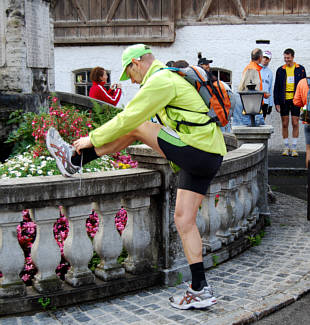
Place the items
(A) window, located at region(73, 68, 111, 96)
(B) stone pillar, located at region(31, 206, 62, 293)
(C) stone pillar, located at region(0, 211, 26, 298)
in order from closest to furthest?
1. (C) stone pillar, located at region(0, 211, 26, 298)
2. (B) stone pillar, located at region(31, 206, 62, 293)
3. (A) window, located at region(73, 68, 111, 96)

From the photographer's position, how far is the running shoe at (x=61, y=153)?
150 inches

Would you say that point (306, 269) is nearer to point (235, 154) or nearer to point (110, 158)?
point (235, 154)

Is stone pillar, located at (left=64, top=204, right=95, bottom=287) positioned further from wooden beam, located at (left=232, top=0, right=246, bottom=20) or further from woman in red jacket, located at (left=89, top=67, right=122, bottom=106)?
wooden beam, located at (left=232, top=0, right=246, bottom=20)

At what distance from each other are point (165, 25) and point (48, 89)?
671 centimetres

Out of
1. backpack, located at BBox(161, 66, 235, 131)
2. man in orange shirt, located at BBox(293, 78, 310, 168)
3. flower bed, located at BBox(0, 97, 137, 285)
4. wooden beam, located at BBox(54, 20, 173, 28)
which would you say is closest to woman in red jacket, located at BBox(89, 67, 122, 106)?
flower bed, located at BBox(0, 97, 137, 285)

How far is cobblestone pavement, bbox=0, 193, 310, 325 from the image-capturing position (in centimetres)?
372

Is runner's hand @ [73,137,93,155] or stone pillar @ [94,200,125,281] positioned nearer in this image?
runner's hand @ [73,137,93,155]

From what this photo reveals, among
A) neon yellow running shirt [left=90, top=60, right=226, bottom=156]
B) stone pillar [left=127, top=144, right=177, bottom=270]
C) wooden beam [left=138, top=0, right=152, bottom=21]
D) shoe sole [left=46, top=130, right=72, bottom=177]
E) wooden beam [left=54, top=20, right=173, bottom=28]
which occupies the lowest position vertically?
stone pillar [left=127, top=144, right=177, bottom=270]

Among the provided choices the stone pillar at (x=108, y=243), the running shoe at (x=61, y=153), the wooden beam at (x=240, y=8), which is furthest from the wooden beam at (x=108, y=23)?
the running shoe at (x=61, y=153)

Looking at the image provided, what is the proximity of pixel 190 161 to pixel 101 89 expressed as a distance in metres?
5.89

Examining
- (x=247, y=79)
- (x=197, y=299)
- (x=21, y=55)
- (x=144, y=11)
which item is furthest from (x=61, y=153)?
(x=144, y=11)

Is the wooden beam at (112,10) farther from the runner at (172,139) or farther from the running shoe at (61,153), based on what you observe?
the running shoe at (61,153)

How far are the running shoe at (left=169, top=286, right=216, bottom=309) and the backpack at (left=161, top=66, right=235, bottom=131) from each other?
1133mm

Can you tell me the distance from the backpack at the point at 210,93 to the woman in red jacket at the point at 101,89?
527cm
